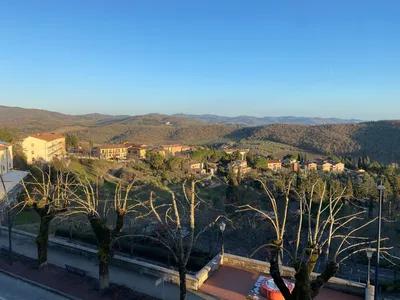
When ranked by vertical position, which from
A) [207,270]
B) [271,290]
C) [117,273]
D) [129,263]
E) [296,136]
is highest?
[271,290]

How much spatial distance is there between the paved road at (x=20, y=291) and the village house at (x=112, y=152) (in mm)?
51891

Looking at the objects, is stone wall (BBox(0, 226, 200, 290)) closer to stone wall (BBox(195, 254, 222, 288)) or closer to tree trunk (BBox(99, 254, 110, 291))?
stone wall (BBox(195, 254, 222, 288))

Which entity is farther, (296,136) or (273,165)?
(296,136)

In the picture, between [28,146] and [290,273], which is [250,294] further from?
[28,146]

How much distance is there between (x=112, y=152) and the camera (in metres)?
66.6

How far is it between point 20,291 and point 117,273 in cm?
342

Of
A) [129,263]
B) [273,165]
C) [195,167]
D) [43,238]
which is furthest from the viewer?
[273,165]

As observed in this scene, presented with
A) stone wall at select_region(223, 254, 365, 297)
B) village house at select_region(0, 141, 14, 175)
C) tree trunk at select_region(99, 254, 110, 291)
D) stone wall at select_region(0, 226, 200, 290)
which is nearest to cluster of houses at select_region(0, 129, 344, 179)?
village house at select_region(0, 141, 14, 175)

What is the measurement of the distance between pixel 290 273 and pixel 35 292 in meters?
9.28

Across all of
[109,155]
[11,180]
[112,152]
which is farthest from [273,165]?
[11,180]

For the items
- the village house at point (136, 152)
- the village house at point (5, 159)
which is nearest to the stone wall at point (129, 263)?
the village house at point (5, 159)

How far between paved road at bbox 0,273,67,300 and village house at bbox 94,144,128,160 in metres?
51.9

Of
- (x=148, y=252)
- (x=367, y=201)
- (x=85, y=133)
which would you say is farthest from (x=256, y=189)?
(x=85, y=133)

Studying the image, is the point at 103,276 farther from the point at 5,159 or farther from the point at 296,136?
the point at 296,136
